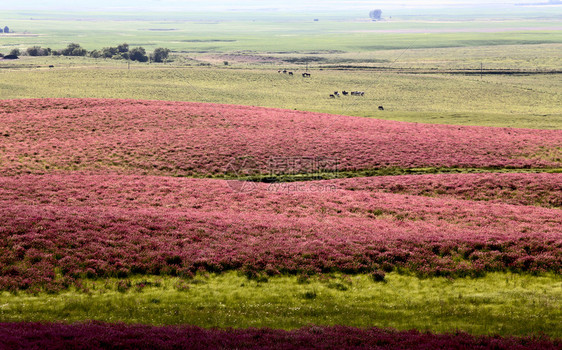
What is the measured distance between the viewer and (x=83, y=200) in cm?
3325

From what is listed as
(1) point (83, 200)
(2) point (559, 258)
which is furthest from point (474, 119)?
(1) point (83, 200)

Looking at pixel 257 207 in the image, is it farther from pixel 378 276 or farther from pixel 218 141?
pixel 218 141

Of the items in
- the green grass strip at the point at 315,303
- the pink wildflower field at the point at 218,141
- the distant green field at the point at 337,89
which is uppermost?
the distant green field at the point at 337,89

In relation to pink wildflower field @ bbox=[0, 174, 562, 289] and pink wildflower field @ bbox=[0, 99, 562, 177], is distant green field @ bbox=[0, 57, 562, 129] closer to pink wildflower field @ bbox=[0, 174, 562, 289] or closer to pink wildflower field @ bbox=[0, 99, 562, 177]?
pink wildflower field @ bbox=[0, 99, 562, 177]

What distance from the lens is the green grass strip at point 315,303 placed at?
1805 centimetres

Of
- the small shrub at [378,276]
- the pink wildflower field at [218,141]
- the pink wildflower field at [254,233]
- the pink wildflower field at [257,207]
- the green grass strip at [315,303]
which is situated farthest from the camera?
the pink wildflower field at [218,141]

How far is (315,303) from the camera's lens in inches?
803

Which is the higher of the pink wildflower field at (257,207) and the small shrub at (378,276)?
the pink wildflower field at (257,207)

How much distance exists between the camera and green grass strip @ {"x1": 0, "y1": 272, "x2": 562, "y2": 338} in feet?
59.2

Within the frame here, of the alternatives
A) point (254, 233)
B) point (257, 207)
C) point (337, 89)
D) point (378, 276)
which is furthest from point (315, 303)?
point (337, 89)

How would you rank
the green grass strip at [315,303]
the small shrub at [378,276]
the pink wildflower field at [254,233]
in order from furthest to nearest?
1. the pink wildflower field at [254,233]
2. the small shrub at [378,276]
3. the green grass strip at [315,303]

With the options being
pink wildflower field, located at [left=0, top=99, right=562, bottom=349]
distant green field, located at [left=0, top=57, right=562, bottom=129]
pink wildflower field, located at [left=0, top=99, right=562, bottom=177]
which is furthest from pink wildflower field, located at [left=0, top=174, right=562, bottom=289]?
distant green field, located at [left=0, top=57, right=562, bottom=129]

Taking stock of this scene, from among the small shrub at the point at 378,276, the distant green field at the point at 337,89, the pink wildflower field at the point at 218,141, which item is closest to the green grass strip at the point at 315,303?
the small shrub at the point at 378,276

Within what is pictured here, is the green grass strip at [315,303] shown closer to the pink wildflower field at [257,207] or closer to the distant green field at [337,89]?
the pink wildflower field at [257,207]
